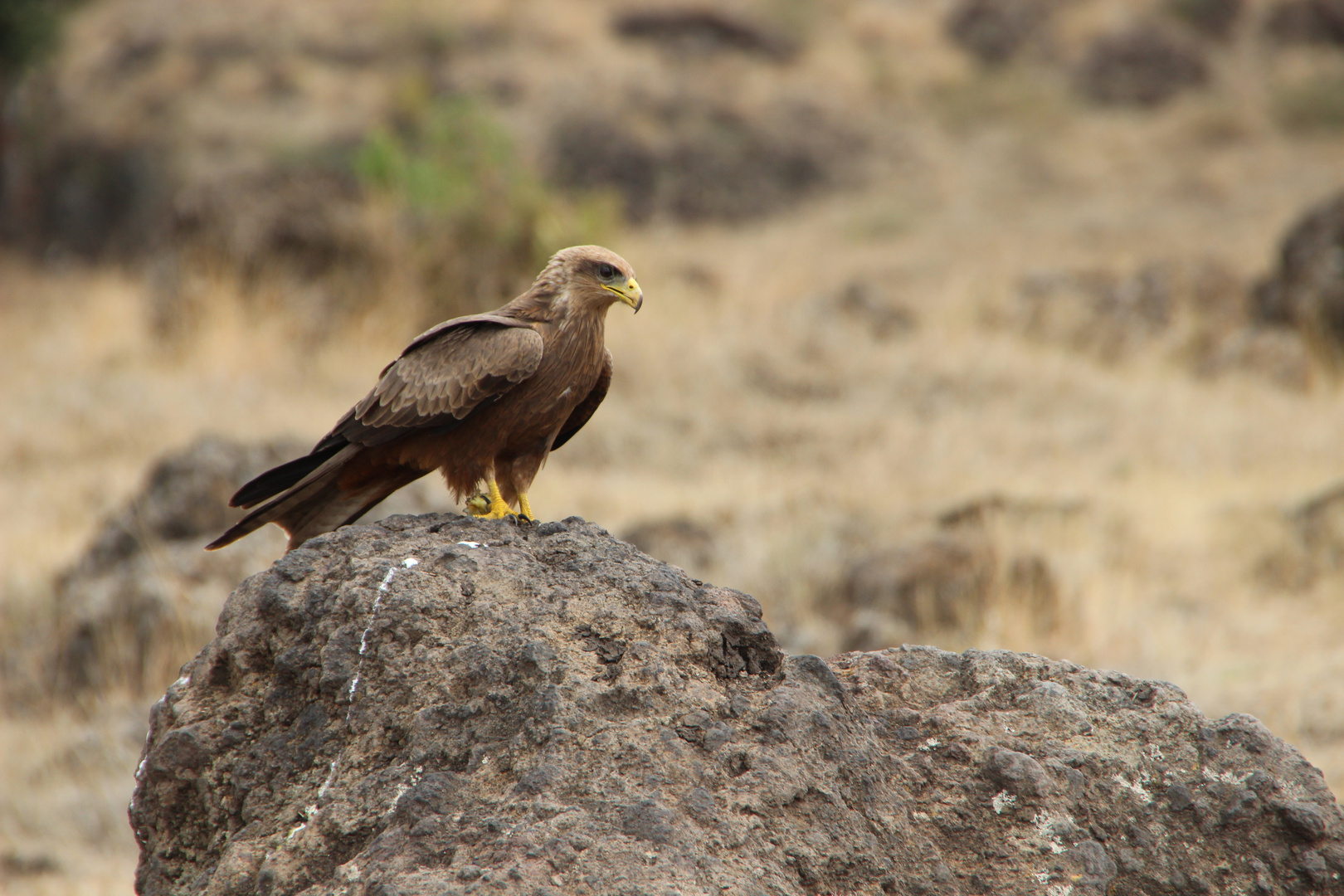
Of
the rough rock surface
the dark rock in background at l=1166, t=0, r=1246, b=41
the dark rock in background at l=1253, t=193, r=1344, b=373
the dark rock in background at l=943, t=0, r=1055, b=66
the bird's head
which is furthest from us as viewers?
the dark rock in background at l=943, t=0, r=1055, b=66

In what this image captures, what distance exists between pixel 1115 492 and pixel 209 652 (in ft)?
28.7

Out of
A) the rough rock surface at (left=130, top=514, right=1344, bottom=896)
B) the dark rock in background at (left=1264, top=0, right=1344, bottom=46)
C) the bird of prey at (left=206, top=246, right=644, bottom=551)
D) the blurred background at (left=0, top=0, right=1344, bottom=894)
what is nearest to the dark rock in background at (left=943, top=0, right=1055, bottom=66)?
the blurred background at (left=0, top=0, right=1344, bottom=894)

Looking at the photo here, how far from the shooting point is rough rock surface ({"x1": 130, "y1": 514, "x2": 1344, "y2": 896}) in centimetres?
221

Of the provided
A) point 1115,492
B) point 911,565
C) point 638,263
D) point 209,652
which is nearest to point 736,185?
point 638,263

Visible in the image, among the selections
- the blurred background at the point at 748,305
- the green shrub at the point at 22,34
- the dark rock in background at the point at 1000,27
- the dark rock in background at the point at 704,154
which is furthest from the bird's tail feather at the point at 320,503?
the dark rock in background at the point at 1000,27

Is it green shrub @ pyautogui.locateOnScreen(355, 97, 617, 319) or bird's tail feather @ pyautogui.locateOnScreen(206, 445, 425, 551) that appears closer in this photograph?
bird's tail feather @ pyautogui.locateOnScreen(206, 445, 425, 551)

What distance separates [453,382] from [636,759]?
1.63m

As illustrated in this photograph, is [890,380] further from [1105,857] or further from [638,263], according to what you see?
[1105,857]

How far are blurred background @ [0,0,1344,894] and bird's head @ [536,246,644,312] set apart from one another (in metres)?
3.44

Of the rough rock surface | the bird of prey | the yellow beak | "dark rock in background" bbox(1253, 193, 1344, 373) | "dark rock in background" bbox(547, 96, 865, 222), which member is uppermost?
"dark rock in background" bbox(547, 96, 865, 222)

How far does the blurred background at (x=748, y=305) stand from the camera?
7355 mm

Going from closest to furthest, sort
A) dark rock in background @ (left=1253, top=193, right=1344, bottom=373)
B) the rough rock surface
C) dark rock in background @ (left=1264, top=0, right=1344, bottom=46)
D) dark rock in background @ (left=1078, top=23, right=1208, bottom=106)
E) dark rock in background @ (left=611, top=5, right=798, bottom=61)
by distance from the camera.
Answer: the rough rock surface → dark rock in background @ (left=1253, top=193, right=1344, bottom=373) → dark rock in background @ (left=1078, top=23, right=1208, bottom=106) → dark rock in background @ (left=1264, top=0, right=1344, bottom=46) → dark rock in background @ (left=611, top=5, right=798, bottom=61)

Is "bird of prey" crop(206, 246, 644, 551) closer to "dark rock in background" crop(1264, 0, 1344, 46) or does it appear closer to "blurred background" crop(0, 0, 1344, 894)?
"blurred background" crop(0, 0, 1344, 894)

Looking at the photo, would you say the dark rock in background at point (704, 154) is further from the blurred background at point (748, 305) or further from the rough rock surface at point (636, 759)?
the rough rock surface at point (636, 759)
